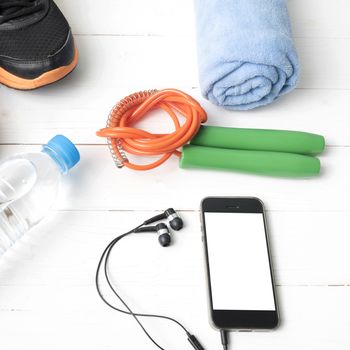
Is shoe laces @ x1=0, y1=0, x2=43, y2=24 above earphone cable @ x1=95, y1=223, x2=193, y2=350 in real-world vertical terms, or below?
above

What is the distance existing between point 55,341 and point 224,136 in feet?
1.15

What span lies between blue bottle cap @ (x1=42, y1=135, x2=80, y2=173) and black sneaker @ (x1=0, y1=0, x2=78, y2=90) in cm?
13

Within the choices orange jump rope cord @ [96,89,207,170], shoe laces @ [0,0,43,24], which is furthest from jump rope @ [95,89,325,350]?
shoe laces @ [0,0,43,24]

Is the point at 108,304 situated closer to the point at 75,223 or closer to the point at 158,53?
the point at 75,223

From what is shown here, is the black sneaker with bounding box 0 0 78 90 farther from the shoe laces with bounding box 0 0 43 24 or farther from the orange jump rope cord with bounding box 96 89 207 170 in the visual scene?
the orange jump rope cord with bounding box 96 89 207 170

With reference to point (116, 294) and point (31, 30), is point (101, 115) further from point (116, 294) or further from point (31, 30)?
point (116, 294)

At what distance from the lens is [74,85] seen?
0.74 m

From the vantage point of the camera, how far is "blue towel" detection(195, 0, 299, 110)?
2.12ft

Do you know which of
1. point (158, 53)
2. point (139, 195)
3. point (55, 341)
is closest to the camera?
point (55, 341)

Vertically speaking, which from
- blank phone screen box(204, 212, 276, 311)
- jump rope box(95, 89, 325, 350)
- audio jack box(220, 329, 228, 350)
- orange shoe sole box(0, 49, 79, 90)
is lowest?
audio jack box(220, 329, 228, 350)

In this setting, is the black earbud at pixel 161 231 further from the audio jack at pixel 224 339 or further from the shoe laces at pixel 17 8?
the shoe laces at pixel 17 8

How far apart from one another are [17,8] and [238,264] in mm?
517

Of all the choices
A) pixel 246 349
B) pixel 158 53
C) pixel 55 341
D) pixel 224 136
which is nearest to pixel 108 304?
pixel 55 341

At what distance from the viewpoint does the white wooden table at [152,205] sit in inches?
21.9
